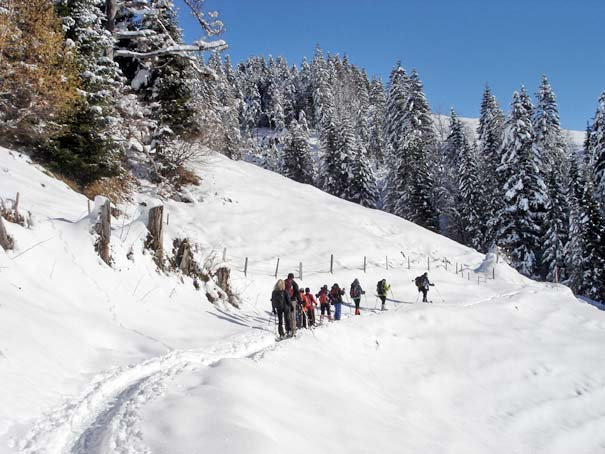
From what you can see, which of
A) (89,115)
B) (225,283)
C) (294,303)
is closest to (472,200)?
(225,283)

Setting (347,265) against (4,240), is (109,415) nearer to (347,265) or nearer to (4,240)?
(4,240)

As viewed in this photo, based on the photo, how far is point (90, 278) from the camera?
930cm

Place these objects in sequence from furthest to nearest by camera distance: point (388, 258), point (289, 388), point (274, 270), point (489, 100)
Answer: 1. point (489, 100)
2. point (388, 258)
3. point (274, 270)
4. point (289, 388)

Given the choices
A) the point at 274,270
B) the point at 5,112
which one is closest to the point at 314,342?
the point at 274,270

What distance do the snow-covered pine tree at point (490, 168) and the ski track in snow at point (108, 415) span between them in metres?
37.9

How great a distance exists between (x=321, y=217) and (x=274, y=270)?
7472 millimetres

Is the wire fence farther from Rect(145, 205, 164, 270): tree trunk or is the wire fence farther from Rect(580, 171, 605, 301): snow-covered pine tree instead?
Rect(580, 171, 605, 301): snow-covered pine tree

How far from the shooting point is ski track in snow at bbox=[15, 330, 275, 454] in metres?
4.12

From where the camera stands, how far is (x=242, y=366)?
6.41m

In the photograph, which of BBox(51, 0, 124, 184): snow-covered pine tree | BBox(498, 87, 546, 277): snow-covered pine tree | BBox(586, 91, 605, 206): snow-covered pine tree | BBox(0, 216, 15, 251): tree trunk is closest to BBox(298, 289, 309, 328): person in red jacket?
BBox(0, 216, 15, 251): tree trunk

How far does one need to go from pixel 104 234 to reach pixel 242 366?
5.71 metres

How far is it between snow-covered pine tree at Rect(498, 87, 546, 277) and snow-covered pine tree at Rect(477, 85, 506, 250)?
1606mm

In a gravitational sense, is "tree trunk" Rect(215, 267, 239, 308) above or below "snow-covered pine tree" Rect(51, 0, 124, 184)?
below

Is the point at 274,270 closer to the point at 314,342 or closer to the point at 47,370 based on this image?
the point at 314,342
